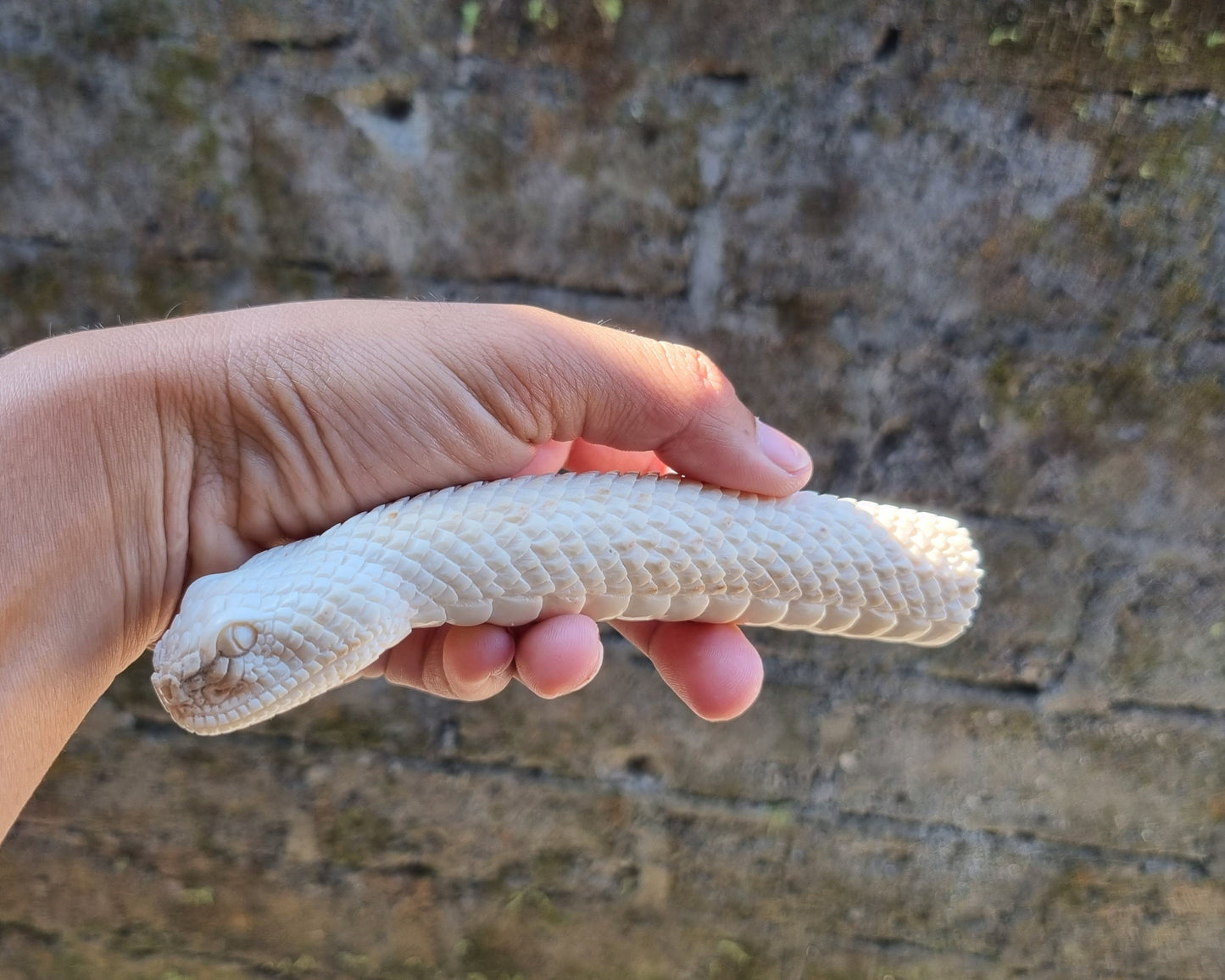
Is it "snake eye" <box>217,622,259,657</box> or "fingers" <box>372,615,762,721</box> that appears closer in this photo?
"snake eye" <box>217,622,259,657</box>

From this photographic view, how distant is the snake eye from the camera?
63cm

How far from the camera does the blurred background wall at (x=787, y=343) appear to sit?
3.10 feet

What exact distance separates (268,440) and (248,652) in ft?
0.78

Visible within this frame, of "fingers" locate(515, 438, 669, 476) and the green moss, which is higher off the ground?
the green moss

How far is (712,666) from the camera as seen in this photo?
0.88m

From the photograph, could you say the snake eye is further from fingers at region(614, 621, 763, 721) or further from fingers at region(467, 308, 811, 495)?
fingers at region(614, 621, 763, 721)

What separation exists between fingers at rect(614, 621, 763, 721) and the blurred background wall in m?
0.30

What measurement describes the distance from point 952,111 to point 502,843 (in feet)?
4.13

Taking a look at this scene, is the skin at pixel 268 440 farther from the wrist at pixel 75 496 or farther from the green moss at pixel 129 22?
the green moss at pixel 129 22

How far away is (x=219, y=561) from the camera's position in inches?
32.4

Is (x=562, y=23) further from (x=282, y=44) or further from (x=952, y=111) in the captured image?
(x=952, y=111)

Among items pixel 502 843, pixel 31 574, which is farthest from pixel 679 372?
pixel 502 843

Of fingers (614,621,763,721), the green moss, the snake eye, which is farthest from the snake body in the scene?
the green moss

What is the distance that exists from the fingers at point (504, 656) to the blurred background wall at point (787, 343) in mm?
326
